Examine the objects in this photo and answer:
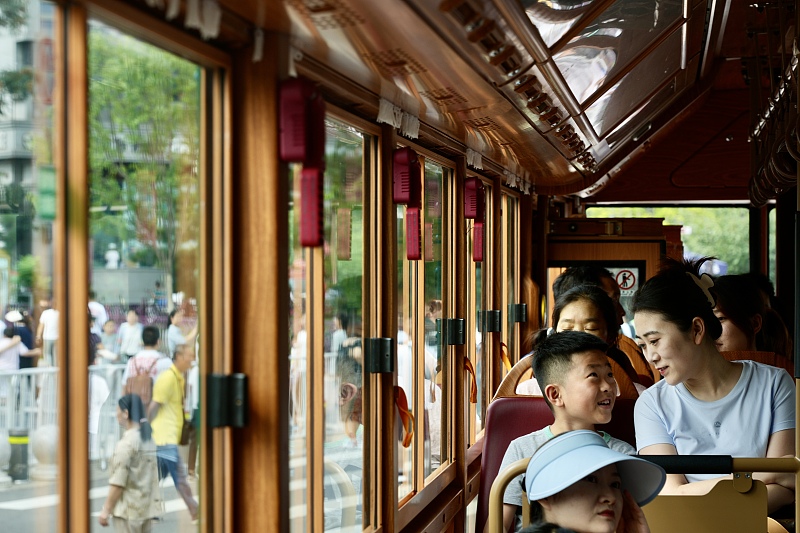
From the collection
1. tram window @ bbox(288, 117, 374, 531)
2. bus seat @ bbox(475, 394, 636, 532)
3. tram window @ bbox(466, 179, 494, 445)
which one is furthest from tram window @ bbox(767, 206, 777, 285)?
tram window @ bbox(288, 117, 374, 531)

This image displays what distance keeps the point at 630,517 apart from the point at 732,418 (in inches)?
Result: 31.7

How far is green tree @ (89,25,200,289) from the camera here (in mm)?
1575

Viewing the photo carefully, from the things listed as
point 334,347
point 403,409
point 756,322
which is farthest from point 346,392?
point 756,322

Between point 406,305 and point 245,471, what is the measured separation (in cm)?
174

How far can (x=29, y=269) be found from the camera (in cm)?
141

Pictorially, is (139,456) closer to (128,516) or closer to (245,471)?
(128,516)

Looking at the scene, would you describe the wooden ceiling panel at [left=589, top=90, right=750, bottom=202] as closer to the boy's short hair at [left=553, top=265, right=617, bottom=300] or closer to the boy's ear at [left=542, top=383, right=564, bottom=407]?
the boy's short hair at [left=553, top=265, right=617, bottom=300]

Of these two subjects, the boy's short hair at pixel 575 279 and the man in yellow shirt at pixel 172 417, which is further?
the boy's short hair at pixel 575 279

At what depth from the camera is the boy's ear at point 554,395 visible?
282 centimetres

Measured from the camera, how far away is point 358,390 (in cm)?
287

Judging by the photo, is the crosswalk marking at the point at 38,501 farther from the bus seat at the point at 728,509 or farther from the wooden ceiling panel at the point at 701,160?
the wooden ceiling panel at the point at 701,160

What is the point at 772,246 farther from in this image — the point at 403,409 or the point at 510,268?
the point at 403,409

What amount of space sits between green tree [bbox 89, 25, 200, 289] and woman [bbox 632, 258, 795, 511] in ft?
5.00

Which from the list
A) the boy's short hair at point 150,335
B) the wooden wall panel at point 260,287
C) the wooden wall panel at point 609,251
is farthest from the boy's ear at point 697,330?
the wooden wall panel at point 609,251
